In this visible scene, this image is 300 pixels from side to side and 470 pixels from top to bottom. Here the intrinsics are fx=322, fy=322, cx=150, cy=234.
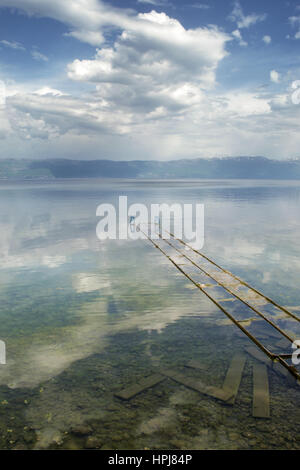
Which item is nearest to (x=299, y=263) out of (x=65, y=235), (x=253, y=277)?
(x=253, y=277)

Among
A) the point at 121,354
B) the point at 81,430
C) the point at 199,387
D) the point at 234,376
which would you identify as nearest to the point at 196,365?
the point at 199,387

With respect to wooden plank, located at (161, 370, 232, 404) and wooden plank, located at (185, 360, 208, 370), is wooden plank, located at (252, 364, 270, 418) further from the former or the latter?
wooden plank, located at (185, 360, 208, 370)

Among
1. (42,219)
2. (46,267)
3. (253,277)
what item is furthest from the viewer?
(42,219)

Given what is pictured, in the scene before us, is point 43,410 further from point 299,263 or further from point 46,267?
point 299,263

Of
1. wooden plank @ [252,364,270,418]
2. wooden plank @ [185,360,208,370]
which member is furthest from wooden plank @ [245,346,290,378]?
wooden plank @ [185,360,208,370]

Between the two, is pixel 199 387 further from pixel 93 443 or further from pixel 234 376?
A: pixel 93 443

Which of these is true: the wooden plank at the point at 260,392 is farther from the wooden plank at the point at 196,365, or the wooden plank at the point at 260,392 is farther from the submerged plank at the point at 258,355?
the wooden plank at the point at 196,365
